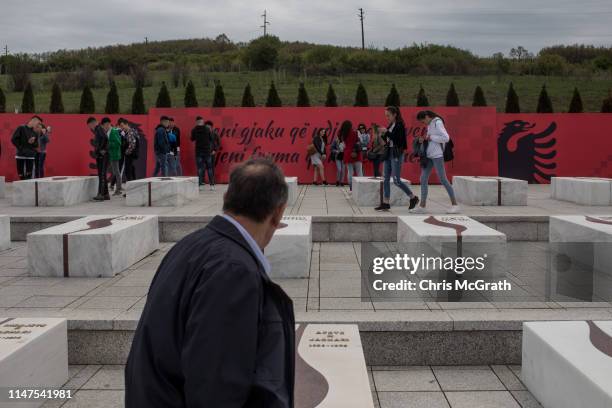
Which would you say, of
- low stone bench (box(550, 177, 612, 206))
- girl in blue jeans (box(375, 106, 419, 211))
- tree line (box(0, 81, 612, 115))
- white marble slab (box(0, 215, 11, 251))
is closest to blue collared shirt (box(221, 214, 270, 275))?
white marble slab (box(0, 215, 11, 251))

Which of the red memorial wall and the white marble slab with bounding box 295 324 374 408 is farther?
the red memorial wall

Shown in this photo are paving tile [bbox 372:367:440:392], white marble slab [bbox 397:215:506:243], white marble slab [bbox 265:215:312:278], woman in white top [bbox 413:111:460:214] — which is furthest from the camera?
woman in white top [bbox 413:111:460:214]

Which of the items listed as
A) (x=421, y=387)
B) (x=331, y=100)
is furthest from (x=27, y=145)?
(x=331, y=100)

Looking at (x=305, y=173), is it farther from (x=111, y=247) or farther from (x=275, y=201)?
(x=275, y=201)

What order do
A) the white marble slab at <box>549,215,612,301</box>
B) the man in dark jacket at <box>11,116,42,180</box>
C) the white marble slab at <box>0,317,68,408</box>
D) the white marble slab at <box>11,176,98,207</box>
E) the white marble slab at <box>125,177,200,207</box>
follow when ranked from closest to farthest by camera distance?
the white marble slab at <box>0,317,68,408</box>
the white marble slab at <box>549,215,612,301</box>
the white marble slab at <box>125,177,200,207</box>
the white marble slab at <box>11,176,98,207</box>
the man in dark jacket at <box>11,116,42,180</box>

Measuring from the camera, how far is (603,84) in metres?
46.1

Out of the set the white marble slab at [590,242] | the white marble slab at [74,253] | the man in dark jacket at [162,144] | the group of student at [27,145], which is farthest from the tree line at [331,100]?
the white marble slab at [74,253]

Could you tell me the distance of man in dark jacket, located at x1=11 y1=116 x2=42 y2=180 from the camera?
1486cm

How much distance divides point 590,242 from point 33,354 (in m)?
6.42

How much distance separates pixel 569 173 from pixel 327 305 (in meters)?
15.2

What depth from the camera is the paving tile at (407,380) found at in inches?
181

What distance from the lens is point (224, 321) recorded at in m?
1.72

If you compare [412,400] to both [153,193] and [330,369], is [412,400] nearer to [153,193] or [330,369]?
[330,369]

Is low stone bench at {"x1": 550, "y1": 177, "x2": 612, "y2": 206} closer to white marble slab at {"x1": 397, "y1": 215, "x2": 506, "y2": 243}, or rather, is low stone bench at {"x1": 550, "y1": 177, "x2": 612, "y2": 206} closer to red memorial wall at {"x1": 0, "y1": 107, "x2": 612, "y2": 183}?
red memorial wall at {"x1": 0, "y1": 107, "x2": 612, "y2": 183}
